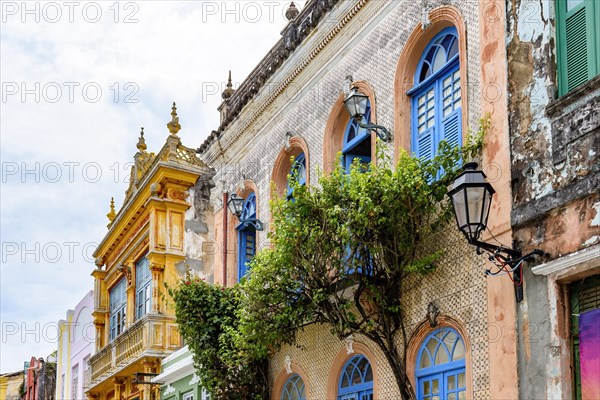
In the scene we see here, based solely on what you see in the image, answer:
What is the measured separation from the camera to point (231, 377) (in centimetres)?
1374

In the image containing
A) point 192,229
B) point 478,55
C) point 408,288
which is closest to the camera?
point 478,55

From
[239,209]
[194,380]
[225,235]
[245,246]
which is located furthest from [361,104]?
[194,380]

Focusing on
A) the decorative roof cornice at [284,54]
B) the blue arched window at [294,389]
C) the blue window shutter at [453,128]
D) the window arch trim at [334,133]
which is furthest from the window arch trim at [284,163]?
the blue window shutter at [453,128]

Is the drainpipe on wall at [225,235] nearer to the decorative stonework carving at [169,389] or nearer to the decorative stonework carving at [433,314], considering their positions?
the decorative stonework carving at [169,389]

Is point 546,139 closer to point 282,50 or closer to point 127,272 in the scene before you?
point 282,50

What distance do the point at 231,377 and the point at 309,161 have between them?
344cm

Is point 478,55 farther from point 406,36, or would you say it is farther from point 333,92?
point 333,92

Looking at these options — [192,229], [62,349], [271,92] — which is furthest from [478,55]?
[62,349]

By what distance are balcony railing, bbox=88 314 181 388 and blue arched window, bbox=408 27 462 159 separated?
9.50 metres

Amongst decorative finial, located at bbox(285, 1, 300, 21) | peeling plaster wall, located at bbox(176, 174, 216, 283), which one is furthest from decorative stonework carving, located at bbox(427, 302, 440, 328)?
peeling plaster wall, located at bbox(176, 174, 216, 283)

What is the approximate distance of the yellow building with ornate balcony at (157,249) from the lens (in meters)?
18.9

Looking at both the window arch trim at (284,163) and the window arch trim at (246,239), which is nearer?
the window arch trim at (284,163)

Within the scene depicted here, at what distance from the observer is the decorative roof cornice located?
13305 mm

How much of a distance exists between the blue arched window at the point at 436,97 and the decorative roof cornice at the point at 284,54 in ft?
5.98
